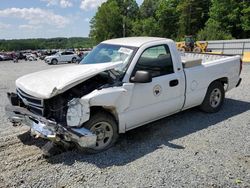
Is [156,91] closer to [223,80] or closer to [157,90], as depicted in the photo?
[157,90]

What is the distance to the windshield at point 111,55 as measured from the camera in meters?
4.78

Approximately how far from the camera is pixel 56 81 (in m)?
4.26

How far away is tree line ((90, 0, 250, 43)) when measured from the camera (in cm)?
5403

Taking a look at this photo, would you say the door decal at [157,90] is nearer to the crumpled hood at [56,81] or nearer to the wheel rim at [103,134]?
the crumpled hood at [56,81]

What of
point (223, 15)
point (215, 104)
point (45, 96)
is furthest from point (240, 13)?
point (45, 96)

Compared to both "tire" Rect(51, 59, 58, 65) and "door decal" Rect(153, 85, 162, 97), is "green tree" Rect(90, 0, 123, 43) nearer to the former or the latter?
"tire" Rect(51, 59, 58, 65)

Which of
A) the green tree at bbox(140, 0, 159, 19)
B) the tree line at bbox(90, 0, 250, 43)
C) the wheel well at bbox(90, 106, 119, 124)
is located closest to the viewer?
the wheel well at bbox(90, 106, 119, 124)

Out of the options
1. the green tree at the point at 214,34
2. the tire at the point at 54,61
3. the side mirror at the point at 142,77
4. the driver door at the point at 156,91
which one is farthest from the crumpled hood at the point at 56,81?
the green tree at the point at 214,34

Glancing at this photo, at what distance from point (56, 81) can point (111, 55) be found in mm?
1272

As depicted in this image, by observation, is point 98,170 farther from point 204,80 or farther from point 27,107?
point 204,80

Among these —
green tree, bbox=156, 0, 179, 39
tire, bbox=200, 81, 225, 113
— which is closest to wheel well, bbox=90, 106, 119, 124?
tire, bbox=200, 81, 225, 113

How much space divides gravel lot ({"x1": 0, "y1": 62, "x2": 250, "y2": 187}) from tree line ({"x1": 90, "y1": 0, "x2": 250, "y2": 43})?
47238 mm

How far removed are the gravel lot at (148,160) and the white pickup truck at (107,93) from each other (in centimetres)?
36

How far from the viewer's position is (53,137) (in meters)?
3.95
